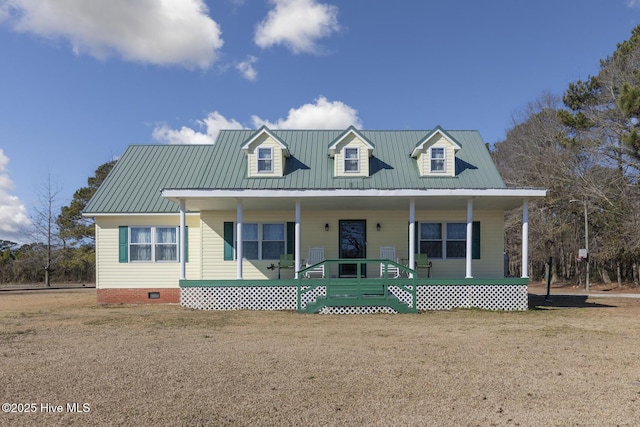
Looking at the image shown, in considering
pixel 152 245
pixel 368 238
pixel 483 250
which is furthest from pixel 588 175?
pixel 152 245

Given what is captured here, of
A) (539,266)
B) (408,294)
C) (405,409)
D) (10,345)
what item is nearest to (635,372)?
(405,409)

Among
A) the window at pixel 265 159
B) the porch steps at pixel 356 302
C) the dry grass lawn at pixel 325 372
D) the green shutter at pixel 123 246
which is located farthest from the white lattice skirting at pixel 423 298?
the window at pixel 265 159

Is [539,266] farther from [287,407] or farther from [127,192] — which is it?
[287,407]

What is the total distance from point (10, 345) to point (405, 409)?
24.5 ft

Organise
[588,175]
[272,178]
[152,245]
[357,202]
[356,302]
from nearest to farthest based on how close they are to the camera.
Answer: [356,302] → [357,202] → [272,178] → [152,245] → [588,175]

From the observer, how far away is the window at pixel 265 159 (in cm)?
1616

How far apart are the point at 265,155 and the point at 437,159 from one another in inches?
243

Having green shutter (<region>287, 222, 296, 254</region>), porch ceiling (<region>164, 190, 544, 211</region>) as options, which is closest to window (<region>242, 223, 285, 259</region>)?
green shutter (<region>287, 222, 296, 254</region>)

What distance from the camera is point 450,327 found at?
1038 centimetres

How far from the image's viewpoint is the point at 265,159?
1619 centimetres

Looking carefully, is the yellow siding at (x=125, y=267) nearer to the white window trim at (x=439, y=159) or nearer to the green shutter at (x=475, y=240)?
the white window trim at (x=439, y=159)

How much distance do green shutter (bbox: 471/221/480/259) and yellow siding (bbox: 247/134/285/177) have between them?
7.20 metres

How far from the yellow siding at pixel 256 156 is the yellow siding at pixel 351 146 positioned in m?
1.99

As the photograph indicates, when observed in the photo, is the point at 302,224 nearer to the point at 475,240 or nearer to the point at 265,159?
the point at 265,159
